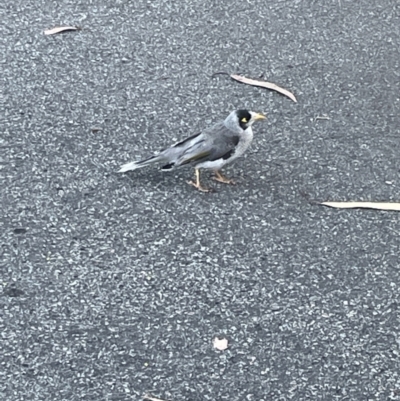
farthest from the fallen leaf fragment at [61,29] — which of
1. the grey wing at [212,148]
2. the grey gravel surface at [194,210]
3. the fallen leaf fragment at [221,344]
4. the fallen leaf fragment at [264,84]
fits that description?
the fallen leaf fragment at [221,344]

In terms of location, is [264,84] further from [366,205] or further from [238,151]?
[366,205]

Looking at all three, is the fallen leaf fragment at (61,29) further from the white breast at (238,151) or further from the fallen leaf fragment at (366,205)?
the fallen leaf fragment at (366,205)

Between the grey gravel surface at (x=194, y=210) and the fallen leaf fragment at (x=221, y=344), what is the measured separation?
34 mm

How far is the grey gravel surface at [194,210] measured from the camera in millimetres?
3266

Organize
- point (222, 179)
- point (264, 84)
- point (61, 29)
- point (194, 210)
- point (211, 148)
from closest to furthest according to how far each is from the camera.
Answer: point (194, 210), point (211, 148), point (222, 179), point (264, 84), point (61, 29)

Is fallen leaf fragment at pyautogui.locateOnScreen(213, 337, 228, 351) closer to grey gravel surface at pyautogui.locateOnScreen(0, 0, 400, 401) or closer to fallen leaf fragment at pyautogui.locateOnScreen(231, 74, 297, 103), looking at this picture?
grey gravel surface at pyautogui.locateOnScreen(0, 0, 400, 401)

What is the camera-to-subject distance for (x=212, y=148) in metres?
4.18

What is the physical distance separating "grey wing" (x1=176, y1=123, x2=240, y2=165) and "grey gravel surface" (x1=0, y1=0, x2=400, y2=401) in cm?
16

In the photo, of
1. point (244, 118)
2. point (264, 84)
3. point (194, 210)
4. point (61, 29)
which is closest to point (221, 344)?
point (194, 210)

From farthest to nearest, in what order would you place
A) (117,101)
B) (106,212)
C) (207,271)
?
1. (117,101)
2. (106,212)
3. (207,271)

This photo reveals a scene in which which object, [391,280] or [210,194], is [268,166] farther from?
[391,280]

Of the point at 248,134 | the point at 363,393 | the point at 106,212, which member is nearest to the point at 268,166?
the point at 248,134

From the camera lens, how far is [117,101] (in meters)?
4.86

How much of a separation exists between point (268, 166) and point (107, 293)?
1175 millimetres
